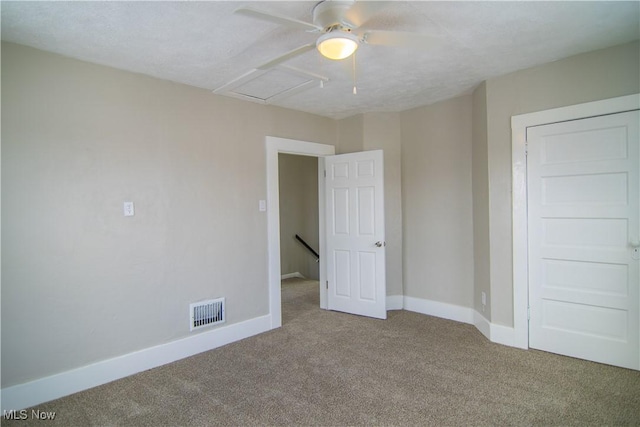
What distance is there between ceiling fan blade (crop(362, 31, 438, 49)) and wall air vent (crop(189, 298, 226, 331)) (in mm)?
2641

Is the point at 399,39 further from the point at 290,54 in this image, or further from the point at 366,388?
the point at 366,388

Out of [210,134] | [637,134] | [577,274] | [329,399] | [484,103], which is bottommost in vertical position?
[329,399]

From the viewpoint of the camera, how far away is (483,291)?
11.5ft

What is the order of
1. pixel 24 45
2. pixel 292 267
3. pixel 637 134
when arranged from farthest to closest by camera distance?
pixel 292 267 → pixel 637 134 → pixel 24 45

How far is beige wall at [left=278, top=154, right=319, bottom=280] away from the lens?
6.54 meters

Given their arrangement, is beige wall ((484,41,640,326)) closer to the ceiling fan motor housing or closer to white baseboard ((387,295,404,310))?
white baseboard ((387,295,404,310))

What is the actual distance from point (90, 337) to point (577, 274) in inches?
153

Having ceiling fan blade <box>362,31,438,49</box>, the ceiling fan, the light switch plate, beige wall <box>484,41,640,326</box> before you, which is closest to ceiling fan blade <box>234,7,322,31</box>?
the ceiling fan

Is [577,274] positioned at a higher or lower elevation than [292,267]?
higher

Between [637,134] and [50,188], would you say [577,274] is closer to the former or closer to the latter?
[637,134]

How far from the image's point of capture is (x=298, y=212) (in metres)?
6.76

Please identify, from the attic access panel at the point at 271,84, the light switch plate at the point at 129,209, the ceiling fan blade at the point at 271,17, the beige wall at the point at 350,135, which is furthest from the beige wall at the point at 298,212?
the ceiling fan blade at the point at 271,17

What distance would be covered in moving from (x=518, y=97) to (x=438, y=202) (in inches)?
54.1

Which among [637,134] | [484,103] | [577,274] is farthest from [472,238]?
[637,134]
